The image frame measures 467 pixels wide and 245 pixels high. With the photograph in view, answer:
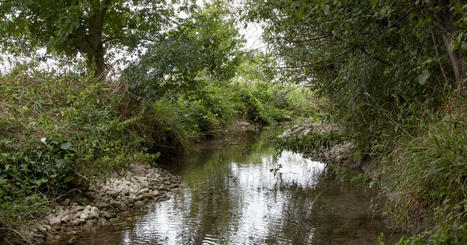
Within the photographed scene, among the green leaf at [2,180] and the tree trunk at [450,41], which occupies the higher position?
the tree trunk at [450,41]

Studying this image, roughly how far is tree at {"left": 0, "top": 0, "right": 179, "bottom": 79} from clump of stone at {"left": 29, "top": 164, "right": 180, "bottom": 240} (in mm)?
2266

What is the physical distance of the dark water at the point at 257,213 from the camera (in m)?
4.39

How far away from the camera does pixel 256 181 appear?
7156 millimetres

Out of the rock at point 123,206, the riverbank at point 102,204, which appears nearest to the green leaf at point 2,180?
the riverbank at point 102,204

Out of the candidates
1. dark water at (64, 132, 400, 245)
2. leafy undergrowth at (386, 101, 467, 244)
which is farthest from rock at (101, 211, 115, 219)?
leafy undergrowth at (386, 101, 467, 244)

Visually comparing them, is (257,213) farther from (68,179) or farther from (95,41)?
(95,41)

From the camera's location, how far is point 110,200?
18.3ft

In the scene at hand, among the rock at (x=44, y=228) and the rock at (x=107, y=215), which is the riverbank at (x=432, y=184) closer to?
the rock at (x=107, y=215)

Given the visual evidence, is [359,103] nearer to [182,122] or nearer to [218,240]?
[218,240]

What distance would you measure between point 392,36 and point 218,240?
3.15m

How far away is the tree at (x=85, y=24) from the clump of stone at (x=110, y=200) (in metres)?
2.27

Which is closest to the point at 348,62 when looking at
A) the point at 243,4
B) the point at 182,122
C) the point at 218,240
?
the point at 218,240

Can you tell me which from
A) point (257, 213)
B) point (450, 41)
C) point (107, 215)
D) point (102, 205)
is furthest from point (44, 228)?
point (450, 41)

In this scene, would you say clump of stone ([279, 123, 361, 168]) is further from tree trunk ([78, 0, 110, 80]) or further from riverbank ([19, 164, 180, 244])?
tree trunk ([78, 0, 110, 80])
